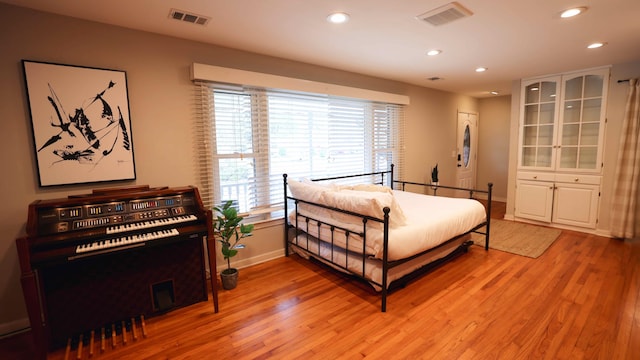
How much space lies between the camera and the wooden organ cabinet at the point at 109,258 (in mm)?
1891

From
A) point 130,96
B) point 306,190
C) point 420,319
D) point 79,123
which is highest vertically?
point 130,96

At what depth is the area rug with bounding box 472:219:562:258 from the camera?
3727 millimetres

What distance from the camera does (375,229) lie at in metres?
2.52

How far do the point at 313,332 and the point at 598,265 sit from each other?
3.32 meters

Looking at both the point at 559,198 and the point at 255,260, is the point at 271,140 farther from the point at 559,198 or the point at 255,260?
the point at 559,198

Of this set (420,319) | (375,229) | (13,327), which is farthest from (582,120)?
(13,327)

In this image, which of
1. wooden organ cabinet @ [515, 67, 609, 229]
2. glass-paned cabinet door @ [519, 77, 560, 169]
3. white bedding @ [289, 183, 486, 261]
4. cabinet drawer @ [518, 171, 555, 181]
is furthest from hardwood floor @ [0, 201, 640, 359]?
glass-paned cabinet door @ [519, 77, 560, 169]

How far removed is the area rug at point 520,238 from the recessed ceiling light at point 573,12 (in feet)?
8.48

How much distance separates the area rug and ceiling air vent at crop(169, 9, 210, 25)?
4.08 metres

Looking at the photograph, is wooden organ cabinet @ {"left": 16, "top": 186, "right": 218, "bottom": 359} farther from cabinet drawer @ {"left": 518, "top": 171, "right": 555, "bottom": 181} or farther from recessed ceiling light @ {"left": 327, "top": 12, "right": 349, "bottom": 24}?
cabinet drawer @ {"left": 518, "top": 171, "right": 555, "bottom": 181}

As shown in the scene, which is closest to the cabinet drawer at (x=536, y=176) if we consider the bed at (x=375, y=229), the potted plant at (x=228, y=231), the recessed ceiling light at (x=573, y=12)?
the bed at (x=375, y=229)

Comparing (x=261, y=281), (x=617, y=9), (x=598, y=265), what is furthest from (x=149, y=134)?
(x=598, y=265)

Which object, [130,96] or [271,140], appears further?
[271,140]

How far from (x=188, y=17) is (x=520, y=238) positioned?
480 centimetres
